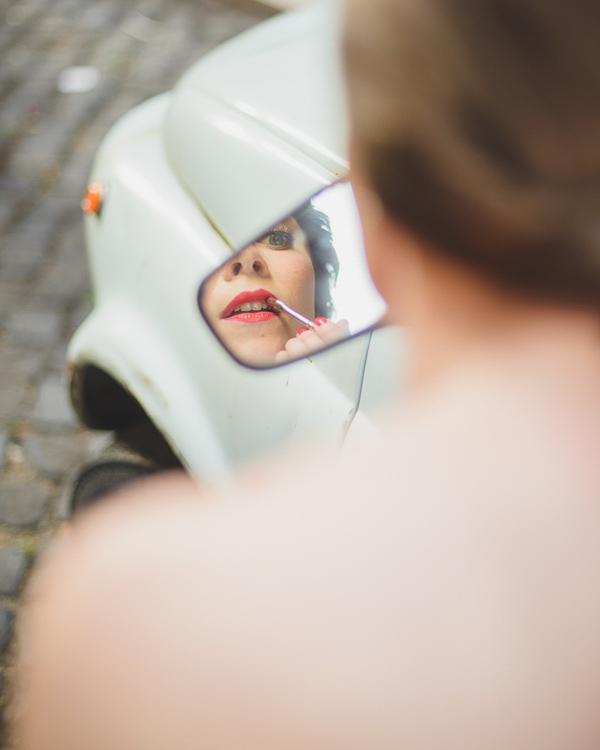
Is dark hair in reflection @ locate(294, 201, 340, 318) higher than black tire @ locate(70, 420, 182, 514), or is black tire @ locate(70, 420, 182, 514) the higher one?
dark hair in reflection @ locate(294, 201, 340, 318)

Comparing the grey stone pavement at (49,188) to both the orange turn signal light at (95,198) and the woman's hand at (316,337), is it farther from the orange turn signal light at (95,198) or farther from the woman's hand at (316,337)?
the woman's hand at (316,337)

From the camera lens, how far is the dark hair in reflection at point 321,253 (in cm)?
110

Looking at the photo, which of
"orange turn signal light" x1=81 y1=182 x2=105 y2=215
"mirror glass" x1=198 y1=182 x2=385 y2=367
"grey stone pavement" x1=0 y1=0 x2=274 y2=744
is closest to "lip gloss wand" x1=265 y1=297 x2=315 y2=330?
"mirror glass" x1=198 y1=182 x2=385 y2=367

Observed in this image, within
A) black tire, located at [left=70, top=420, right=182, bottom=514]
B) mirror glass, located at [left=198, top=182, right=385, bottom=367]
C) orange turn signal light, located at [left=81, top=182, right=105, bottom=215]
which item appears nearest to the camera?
mirror glass, located at [left=198, top=182, right=385, bottom=367]

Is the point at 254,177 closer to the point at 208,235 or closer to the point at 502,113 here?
the point at 208,235

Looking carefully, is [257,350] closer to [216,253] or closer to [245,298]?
[245,298]

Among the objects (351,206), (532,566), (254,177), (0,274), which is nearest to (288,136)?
(254,177)

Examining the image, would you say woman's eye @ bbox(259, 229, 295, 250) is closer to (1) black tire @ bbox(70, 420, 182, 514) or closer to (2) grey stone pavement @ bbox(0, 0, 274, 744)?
(1) black tire @ bbox(70, 420, 182, 514)

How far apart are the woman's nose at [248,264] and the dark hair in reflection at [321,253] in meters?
0.10

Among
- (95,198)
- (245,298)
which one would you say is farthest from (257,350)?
(95,198)

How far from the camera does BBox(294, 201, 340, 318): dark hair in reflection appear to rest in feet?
3.61

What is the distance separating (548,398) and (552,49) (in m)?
0.36

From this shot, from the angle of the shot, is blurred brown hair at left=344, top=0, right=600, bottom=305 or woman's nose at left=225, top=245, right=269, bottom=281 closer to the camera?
blurred brown hair at left=344, top=0, right=600, bottom=305

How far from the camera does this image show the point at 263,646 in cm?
61
